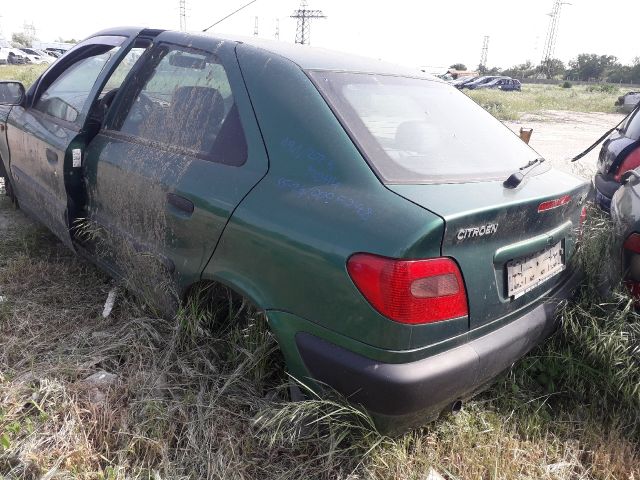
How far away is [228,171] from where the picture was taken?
2.17 m

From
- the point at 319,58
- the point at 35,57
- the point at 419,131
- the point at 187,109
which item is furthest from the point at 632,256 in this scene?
the point at 35,57

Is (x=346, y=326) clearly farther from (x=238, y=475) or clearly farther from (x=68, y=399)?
(x=68, y=399)

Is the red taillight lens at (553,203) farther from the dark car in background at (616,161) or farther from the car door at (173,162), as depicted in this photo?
the dark car in background at (616,161)

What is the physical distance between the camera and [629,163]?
13.6ft

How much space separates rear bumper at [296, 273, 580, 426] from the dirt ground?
4.97 m

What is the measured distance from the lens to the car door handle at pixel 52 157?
3.09 m

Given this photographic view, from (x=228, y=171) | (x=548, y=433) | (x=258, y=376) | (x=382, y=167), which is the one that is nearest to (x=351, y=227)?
(x=382, y=167)

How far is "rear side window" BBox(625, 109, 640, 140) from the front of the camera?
4.39 m

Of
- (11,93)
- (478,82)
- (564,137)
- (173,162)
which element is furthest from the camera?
(478,82)

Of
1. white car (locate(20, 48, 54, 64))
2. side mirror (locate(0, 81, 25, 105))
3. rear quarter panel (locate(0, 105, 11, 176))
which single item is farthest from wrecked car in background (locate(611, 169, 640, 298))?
white car (locate(20, 48, 54, 64))

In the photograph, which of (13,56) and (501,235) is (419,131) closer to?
(501,235)

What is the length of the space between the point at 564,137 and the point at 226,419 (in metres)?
15.7

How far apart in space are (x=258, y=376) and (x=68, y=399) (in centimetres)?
78

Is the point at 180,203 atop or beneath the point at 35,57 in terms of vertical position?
atop
